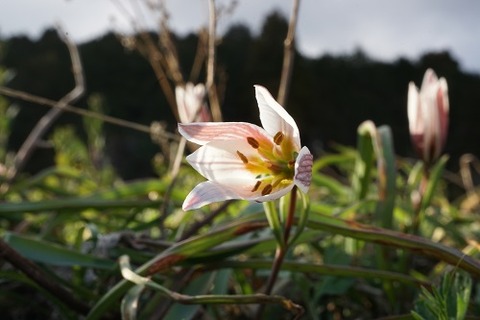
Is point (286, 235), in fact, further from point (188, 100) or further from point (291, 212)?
point (188, 100)

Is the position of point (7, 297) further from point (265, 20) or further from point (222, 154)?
point (265, 20)

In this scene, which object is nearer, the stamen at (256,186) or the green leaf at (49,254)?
the stamen at (256,186)

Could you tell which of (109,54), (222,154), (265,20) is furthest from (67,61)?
(222,154)

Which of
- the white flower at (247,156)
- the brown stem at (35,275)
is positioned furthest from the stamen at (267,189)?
the brown stem at (35,275)

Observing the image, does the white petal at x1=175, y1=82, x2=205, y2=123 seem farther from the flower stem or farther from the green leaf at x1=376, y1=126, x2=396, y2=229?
the flower stem

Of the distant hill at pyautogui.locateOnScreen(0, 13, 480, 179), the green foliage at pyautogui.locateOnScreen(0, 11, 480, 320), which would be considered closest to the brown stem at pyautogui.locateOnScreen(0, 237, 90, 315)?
the green foliage at pyautogui.locateOnScreen(0, 11, 480, 320)

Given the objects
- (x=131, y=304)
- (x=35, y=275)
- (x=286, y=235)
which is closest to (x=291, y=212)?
(x=286, y=235)

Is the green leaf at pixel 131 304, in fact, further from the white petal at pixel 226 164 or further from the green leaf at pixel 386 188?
the green leaf at pixel 386 188

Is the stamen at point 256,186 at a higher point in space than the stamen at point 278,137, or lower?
lower
